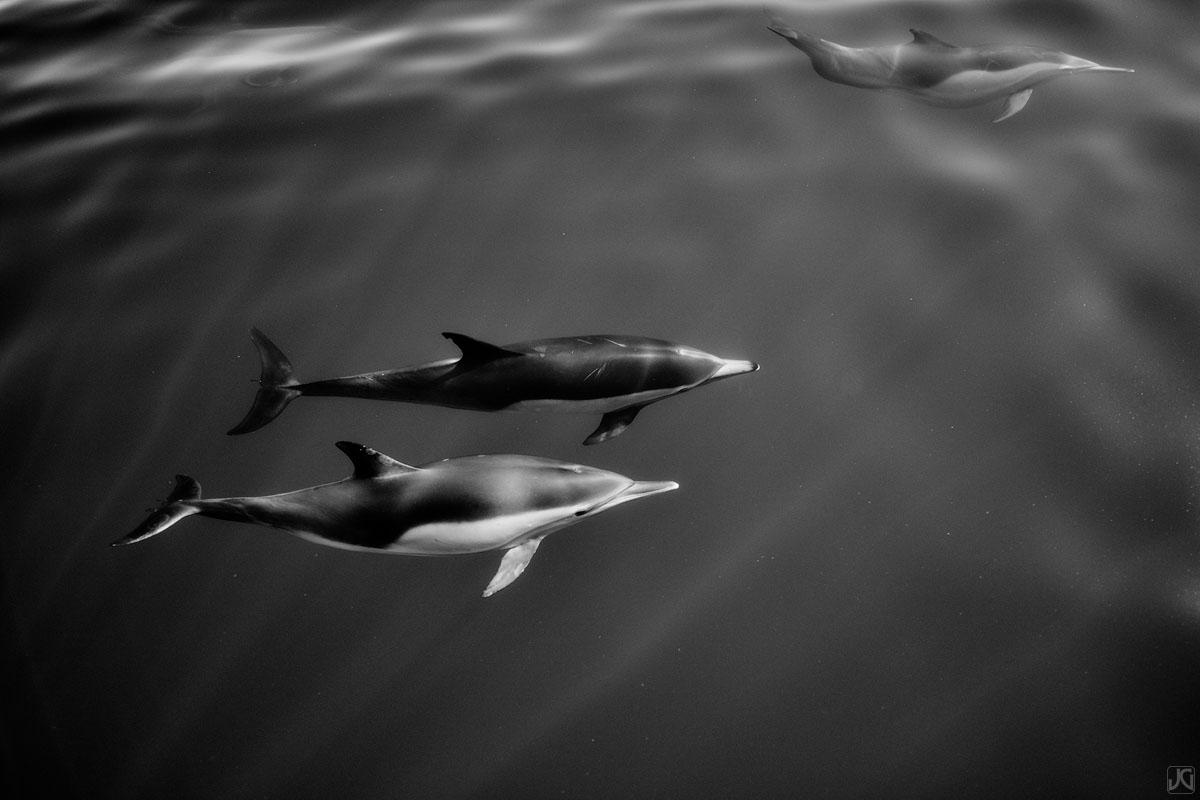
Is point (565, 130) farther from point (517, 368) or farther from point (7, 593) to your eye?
point (7, 593)

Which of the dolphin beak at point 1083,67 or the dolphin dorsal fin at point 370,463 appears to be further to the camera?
the dolphin beak at point 1083,67

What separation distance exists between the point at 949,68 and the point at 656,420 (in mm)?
2348

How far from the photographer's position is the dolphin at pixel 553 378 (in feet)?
9.57

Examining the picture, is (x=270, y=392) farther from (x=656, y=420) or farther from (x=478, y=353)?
(x=656, y=420)

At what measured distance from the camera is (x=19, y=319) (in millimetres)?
3912

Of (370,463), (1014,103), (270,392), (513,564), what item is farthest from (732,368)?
(1014,103)

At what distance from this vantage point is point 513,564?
2854mm

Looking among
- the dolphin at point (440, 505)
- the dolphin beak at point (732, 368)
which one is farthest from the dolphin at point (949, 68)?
the dolphin at point (440, 505)

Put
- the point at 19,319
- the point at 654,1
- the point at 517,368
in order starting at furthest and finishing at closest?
the point at 654,1 < the point at 19,319 < the point at 517,368

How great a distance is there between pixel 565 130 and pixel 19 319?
289 centimetres

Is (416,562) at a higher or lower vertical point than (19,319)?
lower

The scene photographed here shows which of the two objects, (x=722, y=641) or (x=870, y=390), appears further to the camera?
(x=870, y=390)

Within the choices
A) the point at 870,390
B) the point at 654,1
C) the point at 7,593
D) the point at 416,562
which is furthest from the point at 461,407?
the point at 654,1

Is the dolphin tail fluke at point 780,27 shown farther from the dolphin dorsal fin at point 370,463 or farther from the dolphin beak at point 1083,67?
the dolphin dorsal fin at point 370,463
